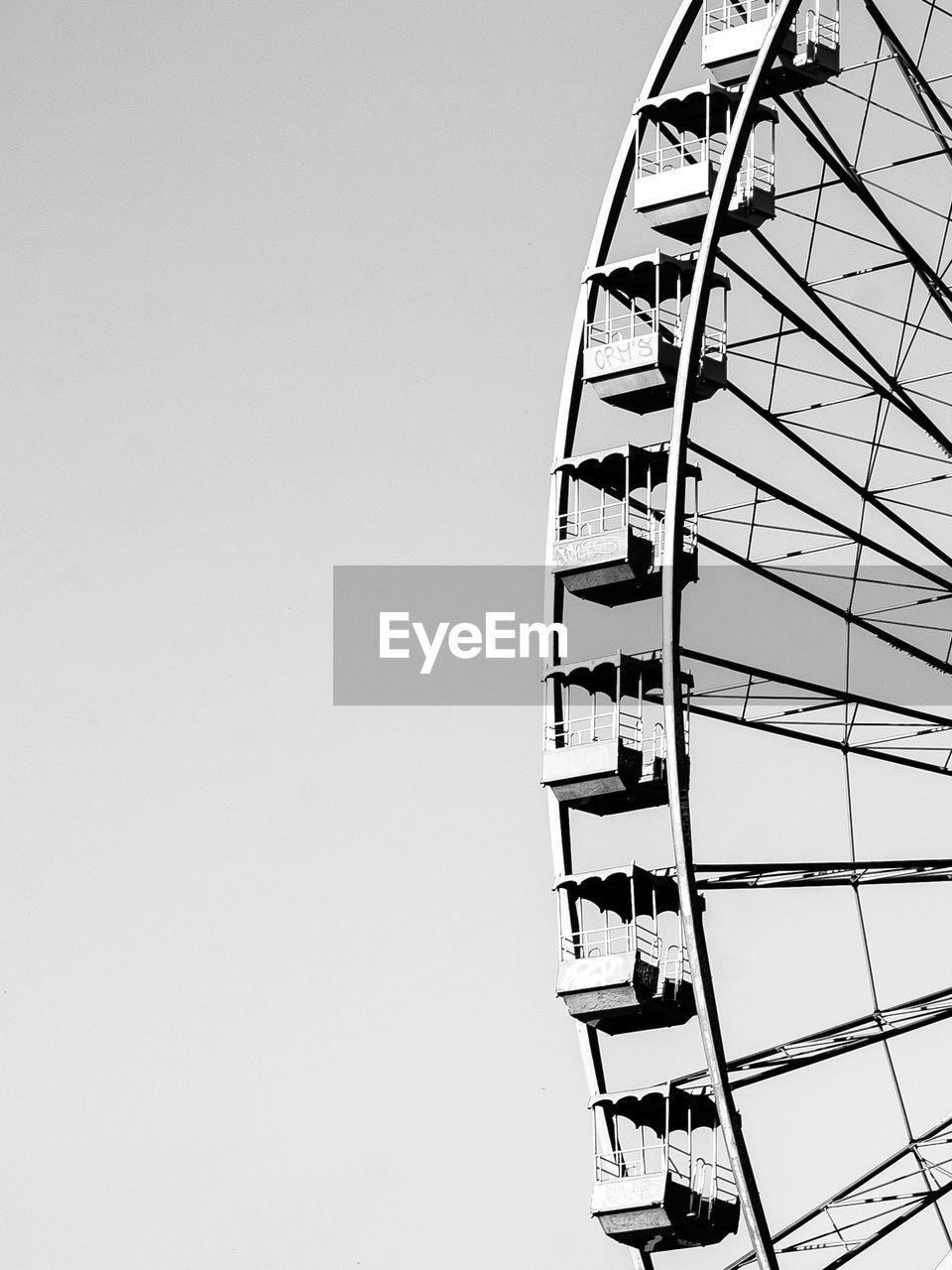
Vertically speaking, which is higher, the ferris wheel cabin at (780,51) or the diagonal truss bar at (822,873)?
the ferris wheel cabin at (780,51)

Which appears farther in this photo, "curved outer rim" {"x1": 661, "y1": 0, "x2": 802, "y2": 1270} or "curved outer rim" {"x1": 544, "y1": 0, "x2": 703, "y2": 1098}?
"curved outer rim" {"x1": 544, "y1": 0, "x2": 703, "y2": 1098}

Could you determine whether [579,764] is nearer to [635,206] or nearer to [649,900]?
[649,900]

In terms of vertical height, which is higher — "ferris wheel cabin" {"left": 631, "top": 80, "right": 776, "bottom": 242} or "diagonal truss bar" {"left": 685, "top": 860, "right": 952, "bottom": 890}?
"ferris wheel cabin" {"left": 631, "top": 80, "right": 776, "bottom": 242}

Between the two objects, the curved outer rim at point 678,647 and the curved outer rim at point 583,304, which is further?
the curved outer rim at point 583,304

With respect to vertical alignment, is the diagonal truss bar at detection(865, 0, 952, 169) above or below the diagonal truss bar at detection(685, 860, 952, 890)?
above

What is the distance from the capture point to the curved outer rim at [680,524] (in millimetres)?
28266

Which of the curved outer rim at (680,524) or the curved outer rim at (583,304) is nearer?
the curved outer rim at (680,524)

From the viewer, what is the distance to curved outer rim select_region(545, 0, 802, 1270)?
28.3 m

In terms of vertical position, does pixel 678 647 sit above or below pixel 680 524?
below

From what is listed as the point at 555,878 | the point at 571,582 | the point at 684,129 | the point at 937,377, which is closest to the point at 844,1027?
the point at 555,878

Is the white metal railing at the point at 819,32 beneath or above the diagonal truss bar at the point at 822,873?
above

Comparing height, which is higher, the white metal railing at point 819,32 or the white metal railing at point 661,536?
the white metal railing at point 819,32

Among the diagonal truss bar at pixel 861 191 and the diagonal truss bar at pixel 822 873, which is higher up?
the diagonal truss bar at pixel 861 191

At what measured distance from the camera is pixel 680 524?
30.5 metres
